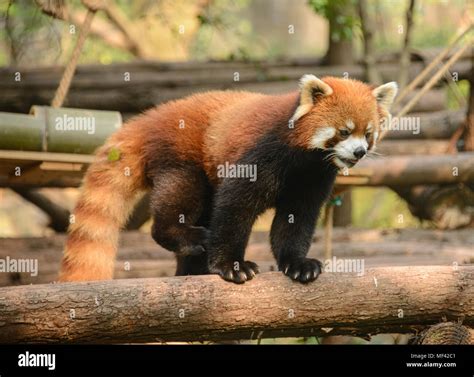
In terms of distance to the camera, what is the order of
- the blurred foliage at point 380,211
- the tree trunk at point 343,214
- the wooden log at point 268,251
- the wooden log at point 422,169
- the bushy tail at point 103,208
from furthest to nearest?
the blurred foliage at point 380,211
the tree trunk at point 343,214
the wooden log at point 422,169
the wooden log at point 268,251
the bushy tail at point 103,208

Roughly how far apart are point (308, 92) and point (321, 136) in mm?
264

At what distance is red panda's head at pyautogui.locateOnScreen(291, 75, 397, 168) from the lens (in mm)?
4312

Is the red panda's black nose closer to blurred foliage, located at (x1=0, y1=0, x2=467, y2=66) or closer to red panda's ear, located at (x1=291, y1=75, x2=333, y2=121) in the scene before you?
red panda's ear, located at (x1=291, y1=75, x2=333, y2=121)

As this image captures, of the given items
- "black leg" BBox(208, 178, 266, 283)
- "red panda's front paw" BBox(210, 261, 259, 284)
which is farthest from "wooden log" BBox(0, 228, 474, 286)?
"red panda's front paw" BBox(210, 261, 259, 284)

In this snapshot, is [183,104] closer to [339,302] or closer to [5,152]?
[5,152]

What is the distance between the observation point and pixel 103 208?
489cm

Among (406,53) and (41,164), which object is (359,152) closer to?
(41,164)

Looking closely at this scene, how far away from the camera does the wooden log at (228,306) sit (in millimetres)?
3678

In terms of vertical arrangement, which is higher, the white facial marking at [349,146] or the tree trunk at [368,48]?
the tree trunk at [368,48]

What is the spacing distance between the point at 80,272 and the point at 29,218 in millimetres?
9680

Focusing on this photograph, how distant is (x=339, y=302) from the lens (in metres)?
4.04

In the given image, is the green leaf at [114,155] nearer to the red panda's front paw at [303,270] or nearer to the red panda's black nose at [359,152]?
the red panda's front paw at [303,270]

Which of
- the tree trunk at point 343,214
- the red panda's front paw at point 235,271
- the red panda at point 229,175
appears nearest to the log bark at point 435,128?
the tree trunk at point 343,214

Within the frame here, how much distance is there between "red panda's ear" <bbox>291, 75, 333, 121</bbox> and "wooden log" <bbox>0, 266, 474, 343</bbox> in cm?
95
